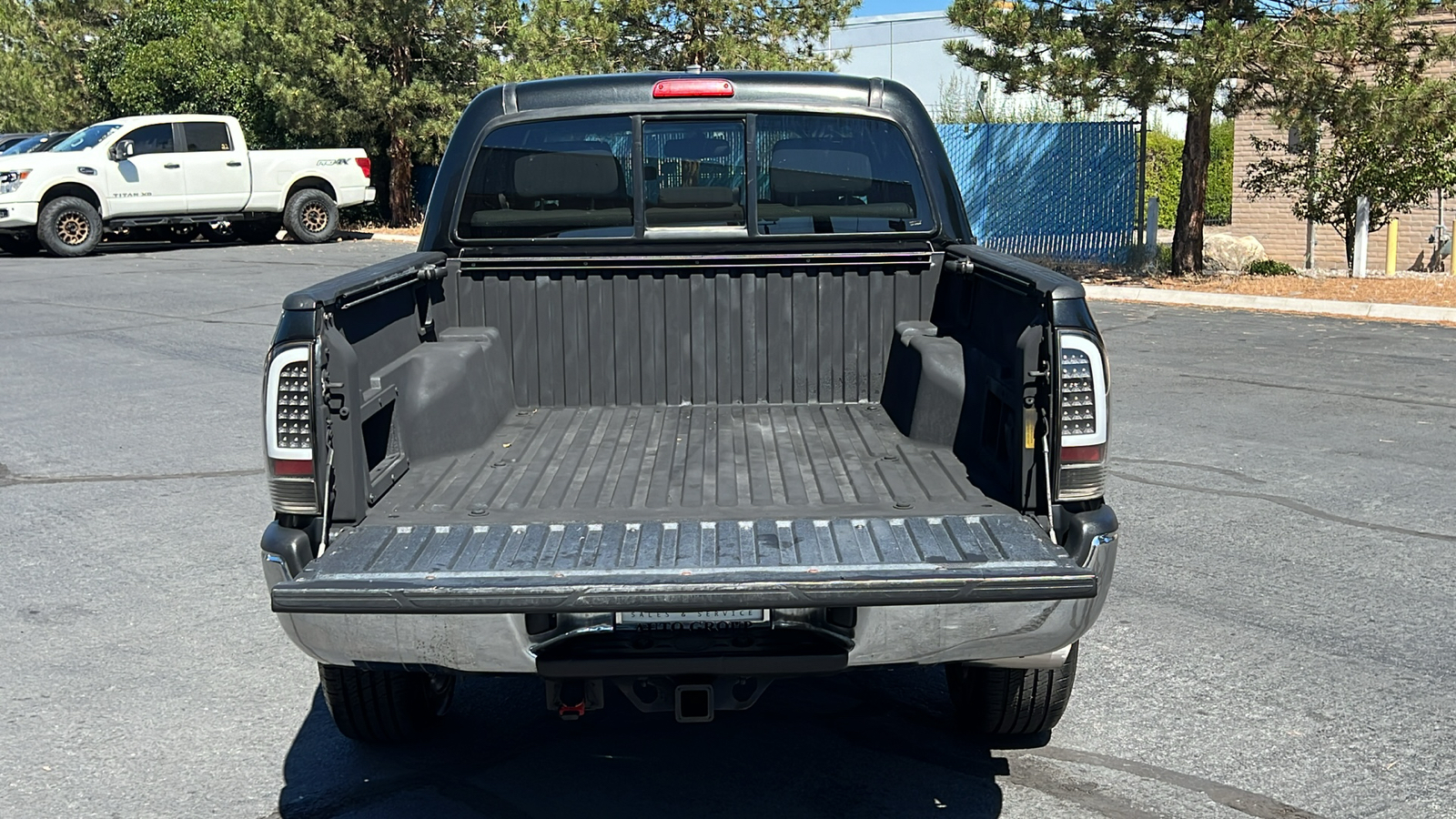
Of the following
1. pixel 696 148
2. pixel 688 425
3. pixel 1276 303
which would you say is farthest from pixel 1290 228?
pixel 688 425

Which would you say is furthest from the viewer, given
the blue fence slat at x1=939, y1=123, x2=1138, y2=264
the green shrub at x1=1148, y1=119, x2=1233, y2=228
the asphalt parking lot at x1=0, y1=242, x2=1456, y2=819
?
the green shrub at x1=1148, y1=119, x2=1233, y2=228

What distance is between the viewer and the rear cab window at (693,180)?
5.32 meters

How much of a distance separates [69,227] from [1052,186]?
15.2 m

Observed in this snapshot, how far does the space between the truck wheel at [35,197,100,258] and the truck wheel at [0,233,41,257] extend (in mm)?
922

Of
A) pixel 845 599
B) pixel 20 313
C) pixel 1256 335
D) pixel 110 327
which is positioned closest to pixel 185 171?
pixel 20 313

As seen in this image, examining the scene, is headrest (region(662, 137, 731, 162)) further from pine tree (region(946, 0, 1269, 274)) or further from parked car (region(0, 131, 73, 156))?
parked car (region(0, 131, 73, 156))

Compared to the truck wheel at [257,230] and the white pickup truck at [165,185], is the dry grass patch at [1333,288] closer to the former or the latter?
the white pickup truck at [165,185]

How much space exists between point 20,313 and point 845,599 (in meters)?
14.3

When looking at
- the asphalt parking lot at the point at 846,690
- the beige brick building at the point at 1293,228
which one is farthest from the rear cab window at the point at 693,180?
the beige brick building at the point at 1293,228

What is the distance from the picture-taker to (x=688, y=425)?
4.96 meters

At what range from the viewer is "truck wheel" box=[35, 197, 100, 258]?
71.5 feet

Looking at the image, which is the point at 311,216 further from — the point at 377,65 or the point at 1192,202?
the point at 1192,202

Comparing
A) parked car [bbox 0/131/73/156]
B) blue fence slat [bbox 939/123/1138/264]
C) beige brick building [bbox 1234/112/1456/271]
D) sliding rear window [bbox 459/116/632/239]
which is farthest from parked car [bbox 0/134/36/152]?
sliding rear window [bbox 459/116/632/239]

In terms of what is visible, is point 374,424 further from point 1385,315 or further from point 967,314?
point 1385,315
